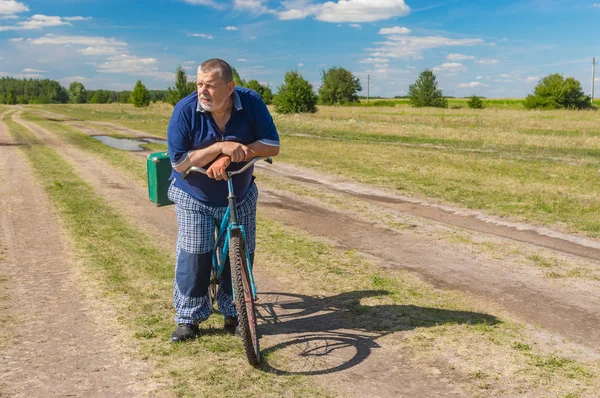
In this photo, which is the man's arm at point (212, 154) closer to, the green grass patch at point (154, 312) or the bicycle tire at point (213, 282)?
the bicycle tire at point (213, 282)

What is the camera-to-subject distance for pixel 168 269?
21.0 feet

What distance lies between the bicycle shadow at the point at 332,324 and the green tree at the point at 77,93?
613 feet

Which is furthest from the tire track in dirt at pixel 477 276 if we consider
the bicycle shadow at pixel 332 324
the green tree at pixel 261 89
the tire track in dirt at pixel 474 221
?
the green tree at pixel 261 89

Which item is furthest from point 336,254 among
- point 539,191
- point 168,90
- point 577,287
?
point 168,90

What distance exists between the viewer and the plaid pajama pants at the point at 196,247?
4.18 meters

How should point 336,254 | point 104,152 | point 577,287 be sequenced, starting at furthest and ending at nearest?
point 104,152 < point 336,254 < point 577,287

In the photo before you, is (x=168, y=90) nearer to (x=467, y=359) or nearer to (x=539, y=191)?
(x=539, y=191)

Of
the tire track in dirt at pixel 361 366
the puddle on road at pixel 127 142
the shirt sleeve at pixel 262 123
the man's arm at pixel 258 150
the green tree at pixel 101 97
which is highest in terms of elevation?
the green tree at pixel 101 97

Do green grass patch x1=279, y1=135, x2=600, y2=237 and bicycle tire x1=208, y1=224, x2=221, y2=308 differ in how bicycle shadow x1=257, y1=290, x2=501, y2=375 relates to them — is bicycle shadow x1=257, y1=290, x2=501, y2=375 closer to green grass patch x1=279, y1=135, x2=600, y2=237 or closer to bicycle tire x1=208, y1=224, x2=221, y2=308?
bicycle tire x1=208, y1=224, x2=221, y2=308

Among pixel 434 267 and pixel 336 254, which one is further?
pixel 336 254

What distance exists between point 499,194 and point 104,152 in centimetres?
1315

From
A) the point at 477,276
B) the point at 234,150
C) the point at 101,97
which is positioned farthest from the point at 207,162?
the point at 101,97

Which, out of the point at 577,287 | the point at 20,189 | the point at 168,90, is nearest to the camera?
the point at 577,287

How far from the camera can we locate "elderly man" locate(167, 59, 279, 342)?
12.8 feet
